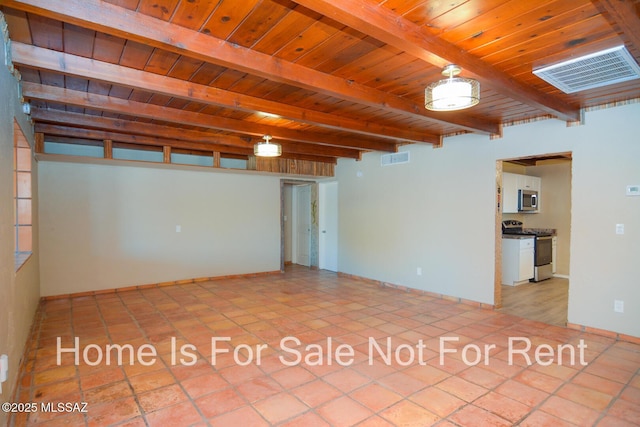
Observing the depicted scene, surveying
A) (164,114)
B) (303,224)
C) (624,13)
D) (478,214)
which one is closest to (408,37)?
(624,13)

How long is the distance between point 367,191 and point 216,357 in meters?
4.14

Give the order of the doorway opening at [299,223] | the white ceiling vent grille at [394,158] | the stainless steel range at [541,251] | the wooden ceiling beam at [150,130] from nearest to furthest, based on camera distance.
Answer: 1. the wooden ceiling beam at [150,130]
2. the white ceiling vent grille at [394,158]
3. the stainless steel range at [541,251]
4. the doorway opening at [299,223]

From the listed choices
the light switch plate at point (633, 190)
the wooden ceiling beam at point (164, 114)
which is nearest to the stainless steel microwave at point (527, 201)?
the light switch plate at point (633, 190)

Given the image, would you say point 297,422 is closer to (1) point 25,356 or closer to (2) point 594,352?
(1) point 25,356

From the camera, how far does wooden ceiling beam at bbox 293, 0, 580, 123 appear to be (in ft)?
5.57

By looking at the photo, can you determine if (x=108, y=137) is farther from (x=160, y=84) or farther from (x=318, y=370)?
(x=318, y=370)

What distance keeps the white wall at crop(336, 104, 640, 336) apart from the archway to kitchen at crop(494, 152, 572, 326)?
0.34m

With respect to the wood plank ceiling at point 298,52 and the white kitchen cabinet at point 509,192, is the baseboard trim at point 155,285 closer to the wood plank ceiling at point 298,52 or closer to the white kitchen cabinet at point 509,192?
the wood plank ceiling at point 298,52

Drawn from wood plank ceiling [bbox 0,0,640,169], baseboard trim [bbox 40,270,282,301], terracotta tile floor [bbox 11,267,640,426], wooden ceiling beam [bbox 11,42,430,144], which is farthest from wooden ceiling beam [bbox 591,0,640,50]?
baseboard trim [bbox 40,270,282,301]

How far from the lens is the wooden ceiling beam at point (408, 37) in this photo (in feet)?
5.57

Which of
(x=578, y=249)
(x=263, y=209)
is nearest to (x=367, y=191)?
(x=263, y=209)

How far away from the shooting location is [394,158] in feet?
19.2

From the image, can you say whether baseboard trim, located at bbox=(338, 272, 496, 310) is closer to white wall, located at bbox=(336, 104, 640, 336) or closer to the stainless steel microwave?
white wall, located at bbox=(336, 104, 640, 336)

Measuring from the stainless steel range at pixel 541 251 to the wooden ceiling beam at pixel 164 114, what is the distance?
12.3ft
